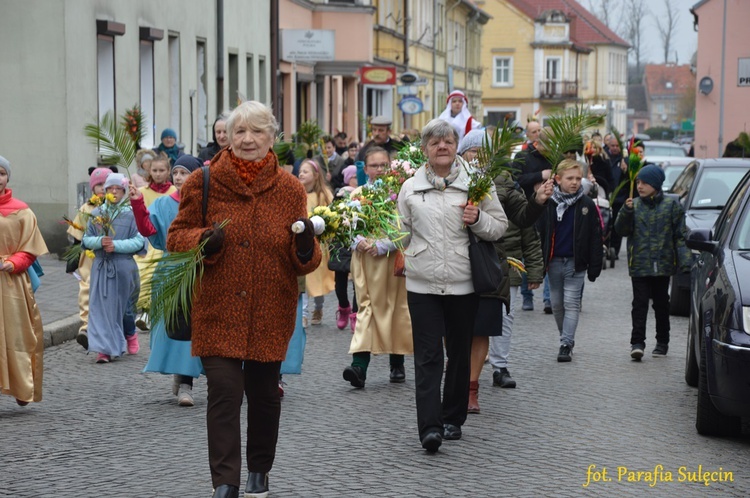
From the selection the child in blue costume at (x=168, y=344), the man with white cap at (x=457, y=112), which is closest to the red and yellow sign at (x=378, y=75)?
the man with white cap at (x=457, y=112)

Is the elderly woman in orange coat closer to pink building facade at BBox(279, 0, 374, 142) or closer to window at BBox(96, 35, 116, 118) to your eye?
window at BBox(96, 35, 116, 118)

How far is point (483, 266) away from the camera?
789cm

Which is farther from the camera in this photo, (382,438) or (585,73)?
(585,73)

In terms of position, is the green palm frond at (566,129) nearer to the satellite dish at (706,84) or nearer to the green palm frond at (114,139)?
the green palm frond at (114,139)

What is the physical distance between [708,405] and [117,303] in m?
5.64

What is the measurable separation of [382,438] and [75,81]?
40.4 feet

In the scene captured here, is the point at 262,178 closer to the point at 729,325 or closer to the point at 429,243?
the point at 429,243

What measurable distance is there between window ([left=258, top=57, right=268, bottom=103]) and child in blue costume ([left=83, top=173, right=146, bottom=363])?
820 inches

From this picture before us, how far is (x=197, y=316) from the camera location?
640cm

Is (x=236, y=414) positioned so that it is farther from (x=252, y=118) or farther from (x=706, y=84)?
(x=706, y=84)

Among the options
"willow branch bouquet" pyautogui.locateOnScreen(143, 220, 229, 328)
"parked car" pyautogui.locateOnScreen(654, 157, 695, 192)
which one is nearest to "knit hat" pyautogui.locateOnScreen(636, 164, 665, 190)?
"willow branch bouquet" pyautogui.locateOnScreen(143, 220, 229, 328)

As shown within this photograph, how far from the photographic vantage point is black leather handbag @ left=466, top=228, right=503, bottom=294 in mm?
7859

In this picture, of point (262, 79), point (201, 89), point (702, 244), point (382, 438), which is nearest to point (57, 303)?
point (382, 438)

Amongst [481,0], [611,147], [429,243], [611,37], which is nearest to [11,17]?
[611,147]
